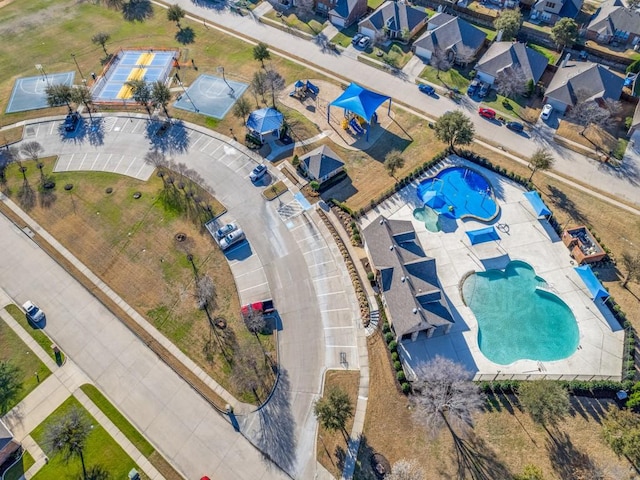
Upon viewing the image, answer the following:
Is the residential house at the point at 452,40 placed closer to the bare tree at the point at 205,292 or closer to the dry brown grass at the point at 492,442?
the bare tree at the point at 205,292

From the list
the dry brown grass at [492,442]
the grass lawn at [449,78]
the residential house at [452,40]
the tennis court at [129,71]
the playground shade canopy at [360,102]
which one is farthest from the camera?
the residential house at [452,40]

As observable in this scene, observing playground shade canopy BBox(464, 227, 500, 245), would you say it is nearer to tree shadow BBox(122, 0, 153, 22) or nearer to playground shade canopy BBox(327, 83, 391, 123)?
playground shade canopy BBox(327, 83, 391, 123)

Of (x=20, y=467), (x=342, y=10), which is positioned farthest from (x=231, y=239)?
(x=342, y=10)

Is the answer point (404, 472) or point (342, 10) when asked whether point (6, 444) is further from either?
point (342, 10)

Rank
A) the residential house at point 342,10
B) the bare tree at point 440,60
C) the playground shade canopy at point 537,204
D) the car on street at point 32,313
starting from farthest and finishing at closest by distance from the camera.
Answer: the residential house at point 342,10, the bare tree at point 440,60, the playground shade canopy at point 537,204, the car on street at point 32,313

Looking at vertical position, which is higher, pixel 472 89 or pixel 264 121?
pixel 472 89

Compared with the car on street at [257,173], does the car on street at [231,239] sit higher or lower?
lower

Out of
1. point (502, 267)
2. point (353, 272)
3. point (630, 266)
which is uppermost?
point (630, 266)

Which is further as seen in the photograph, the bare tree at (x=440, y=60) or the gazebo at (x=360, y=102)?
the bare tree at (x=440, y=60)

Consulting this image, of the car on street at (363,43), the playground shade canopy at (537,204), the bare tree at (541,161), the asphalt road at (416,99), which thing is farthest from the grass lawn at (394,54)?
the playground shade canopy at (537,204)
